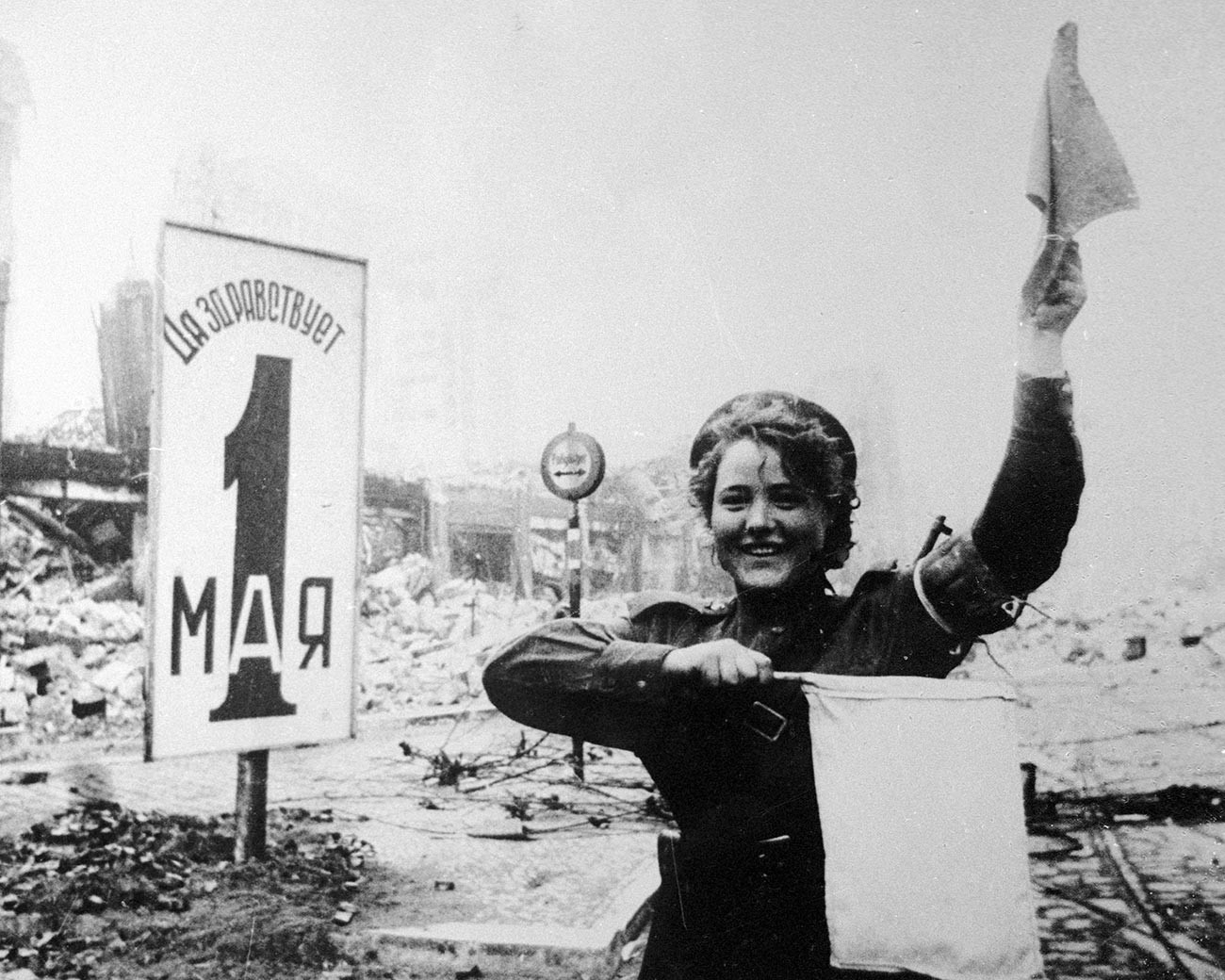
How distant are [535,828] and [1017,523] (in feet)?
5.67

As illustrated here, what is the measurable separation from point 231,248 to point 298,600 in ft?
3.76

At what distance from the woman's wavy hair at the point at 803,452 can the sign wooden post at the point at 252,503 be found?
1.22 meters

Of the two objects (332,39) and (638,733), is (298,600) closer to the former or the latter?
(638,733)

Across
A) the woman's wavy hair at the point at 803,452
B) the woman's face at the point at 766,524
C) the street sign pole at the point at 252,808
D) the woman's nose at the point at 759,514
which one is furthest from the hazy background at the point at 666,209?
the street sign pole at the point at 252,808

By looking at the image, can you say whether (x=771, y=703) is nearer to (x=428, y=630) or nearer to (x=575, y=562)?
(x=575, y=562)

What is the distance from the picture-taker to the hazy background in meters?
2.60

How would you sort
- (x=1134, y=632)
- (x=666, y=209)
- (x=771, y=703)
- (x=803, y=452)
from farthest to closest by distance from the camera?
(x=666, y=209) < (x=1134, y=632) < (x=803, y=452) < (x=771, y=703)

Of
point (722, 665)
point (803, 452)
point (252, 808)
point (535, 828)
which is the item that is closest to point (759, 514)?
point (803, 452)

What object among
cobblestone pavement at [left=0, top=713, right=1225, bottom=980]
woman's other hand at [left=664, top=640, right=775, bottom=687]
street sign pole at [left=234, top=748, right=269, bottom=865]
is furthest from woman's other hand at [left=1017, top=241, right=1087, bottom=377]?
street sign pole at [left=234, top=748, right=269, bottom=865]

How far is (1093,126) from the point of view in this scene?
8.13ft

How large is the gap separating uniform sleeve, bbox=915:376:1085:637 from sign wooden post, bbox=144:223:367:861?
72.8 inches

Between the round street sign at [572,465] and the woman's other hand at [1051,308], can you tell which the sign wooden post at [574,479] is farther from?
the woman's other hand at [1051,308]

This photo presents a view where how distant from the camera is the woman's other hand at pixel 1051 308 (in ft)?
7.53

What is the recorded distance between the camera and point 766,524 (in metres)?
2.32
